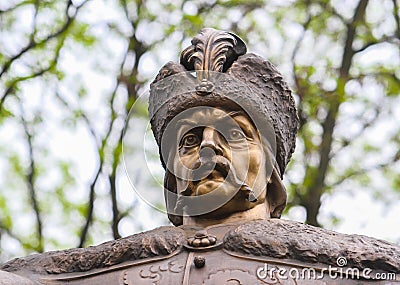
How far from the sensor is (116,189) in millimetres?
9047

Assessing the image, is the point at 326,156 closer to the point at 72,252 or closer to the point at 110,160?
the point at 110,160

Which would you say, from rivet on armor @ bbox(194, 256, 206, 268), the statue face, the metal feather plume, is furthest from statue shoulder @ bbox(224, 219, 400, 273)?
the metal feather plume

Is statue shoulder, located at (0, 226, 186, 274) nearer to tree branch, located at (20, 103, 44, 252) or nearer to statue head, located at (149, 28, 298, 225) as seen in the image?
statue head, located at (149, 28, 298, 225)

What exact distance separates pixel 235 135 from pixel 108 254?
0.71 m

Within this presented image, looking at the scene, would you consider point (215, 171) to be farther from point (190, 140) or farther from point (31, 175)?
point (31, 175)

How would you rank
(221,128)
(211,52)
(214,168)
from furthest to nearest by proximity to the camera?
(211,52) → (221,128) → (214,168)

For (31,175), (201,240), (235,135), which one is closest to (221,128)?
(235,135)

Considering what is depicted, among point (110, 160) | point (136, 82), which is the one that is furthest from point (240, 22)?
point (110, 160)

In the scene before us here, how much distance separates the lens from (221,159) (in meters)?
4.46

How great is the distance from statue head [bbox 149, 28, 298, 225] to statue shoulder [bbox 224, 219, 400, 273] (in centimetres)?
27

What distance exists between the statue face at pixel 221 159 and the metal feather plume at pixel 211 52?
20cm

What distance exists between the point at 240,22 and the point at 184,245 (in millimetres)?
5850

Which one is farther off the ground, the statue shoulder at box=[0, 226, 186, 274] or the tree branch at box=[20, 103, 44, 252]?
the tree branch at box=[20, 103, 44, 252]

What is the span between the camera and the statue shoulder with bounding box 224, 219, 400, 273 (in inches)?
163
